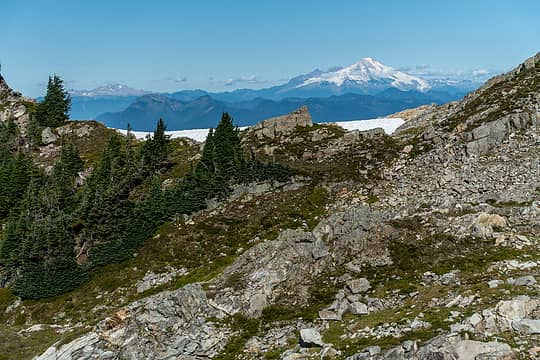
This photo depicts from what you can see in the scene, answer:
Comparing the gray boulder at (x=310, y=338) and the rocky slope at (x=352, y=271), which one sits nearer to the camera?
the rocky slope at (x=352, y=271)

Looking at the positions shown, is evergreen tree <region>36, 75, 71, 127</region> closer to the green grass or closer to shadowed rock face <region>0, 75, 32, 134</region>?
shadowed rock face <region>0, 75, 32, 134</region>

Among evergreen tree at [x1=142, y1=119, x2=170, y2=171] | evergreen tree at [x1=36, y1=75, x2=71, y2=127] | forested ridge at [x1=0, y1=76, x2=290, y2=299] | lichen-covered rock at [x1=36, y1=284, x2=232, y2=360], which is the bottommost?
lichen-covered rock at [x1=36, y1=284, x2=232, y2=360]

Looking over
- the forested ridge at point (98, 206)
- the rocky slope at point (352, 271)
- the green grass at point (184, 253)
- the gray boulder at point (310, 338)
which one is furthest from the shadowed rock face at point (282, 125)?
the gray boulder at point (310, 338)

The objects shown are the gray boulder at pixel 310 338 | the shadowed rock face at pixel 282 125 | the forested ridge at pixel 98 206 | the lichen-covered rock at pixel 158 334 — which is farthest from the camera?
the shadowed rock face at pixel 282 125

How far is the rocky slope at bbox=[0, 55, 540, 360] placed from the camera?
20.0 meters

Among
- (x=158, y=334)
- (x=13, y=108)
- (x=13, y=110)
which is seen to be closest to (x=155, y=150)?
(x=158, y=334)

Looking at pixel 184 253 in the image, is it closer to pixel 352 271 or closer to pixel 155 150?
pixel 352 271

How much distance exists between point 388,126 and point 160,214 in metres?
81.0

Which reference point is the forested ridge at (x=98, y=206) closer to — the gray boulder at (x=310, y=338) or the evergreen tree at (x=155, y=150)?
the evergreen tree at (x=155, y=150)

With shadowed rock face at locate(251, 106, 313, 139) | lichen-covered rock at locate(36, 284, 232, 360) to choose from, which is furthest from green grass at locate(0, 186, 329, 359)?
shadowed rock face at locate(251, 106, 313, 139)

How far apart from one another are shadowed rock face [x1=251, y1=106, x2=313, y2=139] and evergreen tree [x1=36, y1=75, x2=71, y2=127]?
192 ft

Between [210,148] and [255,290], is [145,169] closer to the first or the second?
[210,148]

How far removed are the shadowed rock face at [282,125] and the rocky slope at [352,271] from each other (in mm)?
22086

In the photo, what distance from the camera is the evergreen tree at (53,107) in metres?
108
